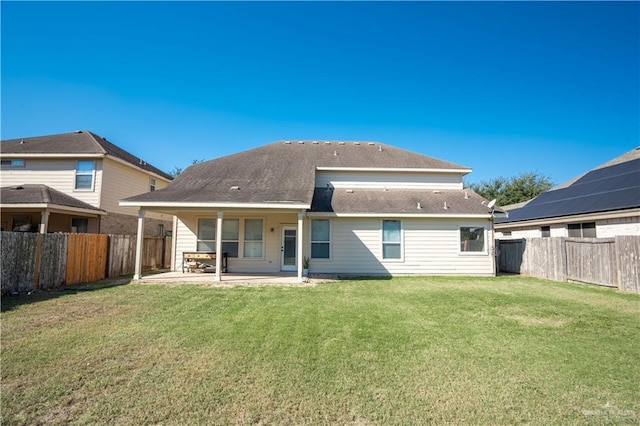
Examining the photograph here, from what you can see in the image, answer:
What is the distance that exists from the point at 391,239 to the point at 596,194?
1034cm

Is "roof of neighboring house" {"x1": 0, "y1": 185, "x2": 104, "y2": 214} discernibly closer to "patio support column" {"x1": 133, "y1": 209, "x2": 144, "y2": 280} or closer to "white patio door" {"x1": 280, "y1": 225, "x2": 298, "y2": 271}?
"patio support column" {"x1": 133, "y1": 209, "x2": 144, "y2": 280}

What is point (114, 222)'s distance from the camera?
17109 mm

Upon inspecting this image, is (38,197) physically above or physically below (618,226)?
above

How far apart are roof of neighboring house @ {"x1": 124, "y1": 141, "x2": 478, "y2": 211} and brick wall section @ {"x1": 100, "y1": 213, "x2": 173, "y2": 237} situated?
16.9 feet

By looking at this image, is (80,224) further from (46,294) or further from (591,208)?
(591,208)

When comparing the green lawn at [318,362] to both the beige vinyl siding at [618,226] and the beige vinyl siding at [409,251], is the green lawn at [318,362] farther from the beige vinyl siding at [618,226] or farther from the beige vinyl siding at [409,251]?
the beige vinyl siding at [618,226]

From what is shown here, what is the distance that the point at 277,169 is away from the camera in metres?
15.3

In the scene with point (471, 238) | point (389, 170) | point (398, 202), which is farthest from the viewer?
point (389, 170)

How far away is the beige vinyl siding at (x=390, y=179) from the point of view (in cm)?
1572

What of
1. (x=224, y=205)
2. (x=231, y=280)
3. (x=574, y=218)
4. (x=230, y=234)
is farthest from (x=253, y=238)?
(x=574, y=218)

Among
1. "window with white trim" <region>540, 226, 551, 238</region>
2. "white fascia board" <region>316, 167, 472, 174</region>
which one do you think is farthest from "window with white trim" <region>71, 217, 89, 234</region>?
"window with white trim" <region>540, 226, 551, 238</region>

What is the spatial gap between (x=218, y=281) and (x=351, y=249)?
5.47m

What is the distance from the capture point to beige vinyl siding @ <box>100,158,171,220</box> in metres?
16.4

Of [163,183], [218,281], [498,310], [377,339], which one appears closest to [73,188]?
[163,183]
